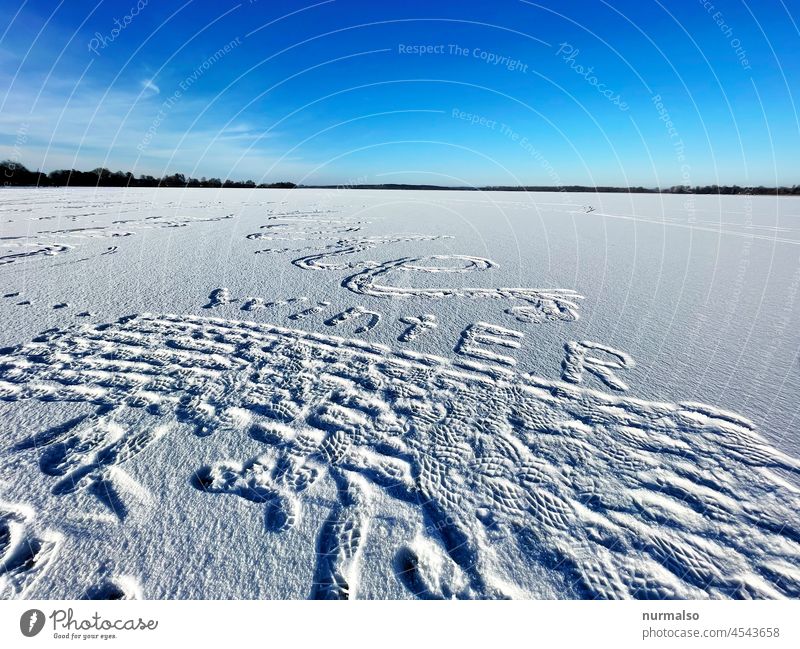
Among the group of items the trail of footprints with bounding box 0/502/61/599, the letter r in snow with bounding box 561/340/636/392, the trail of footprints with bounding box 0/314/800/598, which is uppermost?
the letter r in snow with bounding box 561/340/636/392

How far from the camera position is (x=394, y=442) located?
207cm

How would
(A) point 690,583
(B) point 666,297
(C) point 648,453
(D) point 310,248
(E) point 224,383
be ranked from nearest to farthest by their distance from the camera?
(A) point 690,583, (C) point 648,453, (E) point 224,383, (B) point 666,297, (D) point 310,248

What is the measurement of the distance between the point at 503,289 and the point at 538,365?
78.6 inches

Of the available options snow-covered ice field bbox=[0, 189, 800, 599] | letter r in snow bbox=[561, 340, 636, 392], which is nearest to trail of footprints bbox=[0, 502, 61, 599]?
snow-covered ice field bbox=[0, 189, 800, 599]

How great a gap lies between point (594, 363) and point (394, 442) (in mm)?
1727

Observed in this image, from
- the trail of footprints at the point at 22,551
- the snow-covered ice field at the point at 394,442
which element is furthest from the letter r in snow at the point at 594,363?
the trail of footprints at the point at 22,551

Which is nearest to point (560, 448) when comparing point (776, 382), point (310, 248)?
point (776, 382)

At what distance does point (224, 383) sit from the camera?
258cm

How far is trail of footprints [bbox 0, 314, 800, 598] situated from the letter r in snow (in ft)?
0.29

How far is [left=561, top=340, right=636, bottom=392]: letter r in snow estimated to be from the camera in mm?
2686

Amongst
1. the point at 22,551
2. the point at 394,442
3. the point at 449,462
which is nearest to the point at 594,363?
the point at 449,462

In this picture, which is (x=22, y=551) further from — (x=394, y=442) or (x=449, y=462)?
(x=449, y=462)

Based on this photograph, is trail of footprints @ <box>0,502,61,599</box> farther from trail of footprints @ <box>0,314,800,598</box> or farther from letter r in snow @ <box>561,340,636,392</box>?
letter r in snow @ <box>561,340,636,392</box>

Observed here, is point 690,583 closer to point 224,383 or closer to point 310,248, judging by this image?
point 224,383
